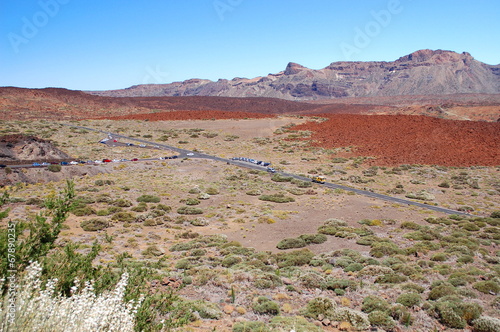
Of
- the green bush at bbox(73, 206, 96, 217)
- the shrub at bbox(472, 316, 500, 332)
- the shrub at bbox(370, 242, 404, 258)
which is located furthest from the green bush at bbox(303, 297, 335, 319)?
the green bush at bbox(73, 206, 96, 217)

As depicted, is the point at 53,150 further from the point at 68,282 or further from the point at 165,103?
the point at 165,103

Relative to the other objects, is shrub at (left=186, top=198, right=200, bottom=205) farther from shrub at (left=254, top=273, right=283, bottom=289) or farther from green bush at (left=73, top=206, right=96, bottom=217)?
shrub at (left=254, top=273, right=283, bottom=289)

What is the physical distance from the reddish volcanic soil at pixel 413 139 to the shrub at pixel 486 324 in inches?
1817

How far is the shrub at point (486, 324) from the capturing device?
11.3 metres

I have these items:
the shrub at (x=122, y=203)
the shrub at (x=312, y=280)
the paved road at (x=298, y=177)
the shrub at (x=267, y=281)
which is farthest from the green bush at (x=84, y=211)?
the paved road at (x=298, y=177)

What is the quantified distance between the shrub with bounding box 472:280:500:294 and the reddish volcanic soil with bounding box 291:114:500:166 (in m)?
42.4

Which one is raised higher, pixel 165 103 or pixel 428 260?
pixel 165 103

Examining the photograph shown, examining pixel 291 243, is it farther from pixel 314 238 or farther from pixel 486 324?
pixel 486 324

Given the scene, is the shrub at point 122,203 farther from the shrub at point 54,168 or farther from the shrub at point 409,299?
the shrub at point 409,299

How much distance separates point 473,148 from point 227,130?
52.6 m

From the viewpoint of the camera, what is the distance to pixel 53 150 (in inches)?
1786

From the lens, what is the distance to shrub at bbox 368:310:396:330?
11898 mm

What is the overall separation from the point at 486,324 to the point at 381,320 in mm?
3430

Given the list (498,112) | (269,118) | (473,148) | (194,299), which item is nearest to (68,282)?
(194,299)
